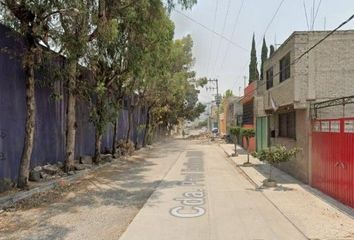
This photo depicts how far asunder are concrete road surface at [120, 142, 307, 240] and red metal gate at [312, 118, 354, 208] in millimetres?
1964

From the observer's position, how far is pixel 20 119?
14781 mm

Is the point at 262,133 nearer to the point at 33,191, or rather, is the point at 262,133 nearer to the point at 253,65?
the point at 33,191

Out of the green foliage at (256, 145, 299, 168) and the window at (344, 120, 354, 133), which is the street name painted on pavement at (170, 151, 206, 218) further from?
the window at (344, 120, 354, 133)

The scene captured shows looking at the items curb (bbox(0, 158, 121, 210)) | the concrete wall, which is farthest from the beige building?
curb (bbox(0, 158, 121, 210))

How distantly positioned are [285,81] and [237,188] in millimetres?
5703

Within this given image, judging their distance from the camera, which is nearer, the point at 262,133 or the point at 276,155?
the point at 276,155

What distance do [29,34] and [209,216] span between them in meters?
7.37

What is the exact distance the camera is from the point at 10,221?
9938mm

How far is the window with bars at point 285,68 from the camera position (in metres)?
18.5

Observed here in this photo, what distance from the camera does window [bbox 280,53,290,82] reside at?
1855 cm

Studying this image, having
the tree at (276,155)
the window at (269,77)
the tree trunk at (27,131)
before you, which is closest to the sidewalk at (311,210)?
the tree at (276,155)

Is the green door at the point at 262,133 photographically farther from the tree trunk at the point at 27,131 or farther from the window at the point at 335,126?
the tree trunk at the point at 27,131

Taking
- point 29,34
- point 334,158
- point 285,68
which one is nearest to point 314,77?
point 285,68

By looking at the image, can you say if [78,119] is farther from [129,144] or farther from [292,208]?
[292,208]
